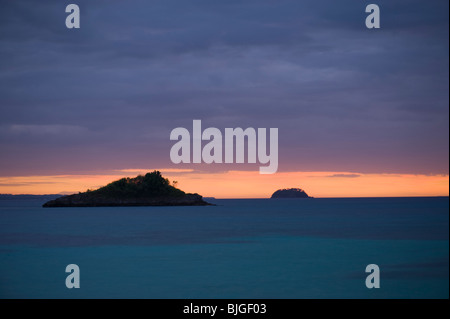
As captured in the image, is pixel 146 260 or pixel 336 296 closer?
pixel 336 296

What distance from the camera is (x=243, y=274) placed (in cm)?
2831

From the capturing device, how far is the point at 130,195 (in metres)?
197

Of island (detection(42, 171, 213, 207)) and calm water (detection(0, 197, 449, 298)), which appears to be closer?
calm water (detection(0, 197, 449, 298))

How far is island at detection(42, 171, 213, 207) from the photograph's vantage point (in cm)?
19375

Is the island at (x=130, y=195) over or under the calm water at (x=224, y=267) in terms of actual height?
over

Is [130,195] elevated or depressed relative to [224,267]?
elevated

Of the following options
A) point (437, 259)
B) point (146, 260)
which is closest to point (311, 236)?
point (437, 259)

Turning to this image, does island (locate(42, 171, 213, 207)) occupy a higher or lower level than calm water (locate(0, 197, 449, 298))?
higher

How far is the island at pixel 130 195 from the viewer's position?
19375 centimetres

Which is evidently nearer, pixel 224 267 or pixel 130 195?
pixel 224 267

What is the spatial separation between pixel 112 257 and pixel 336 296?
2037 centimetres
